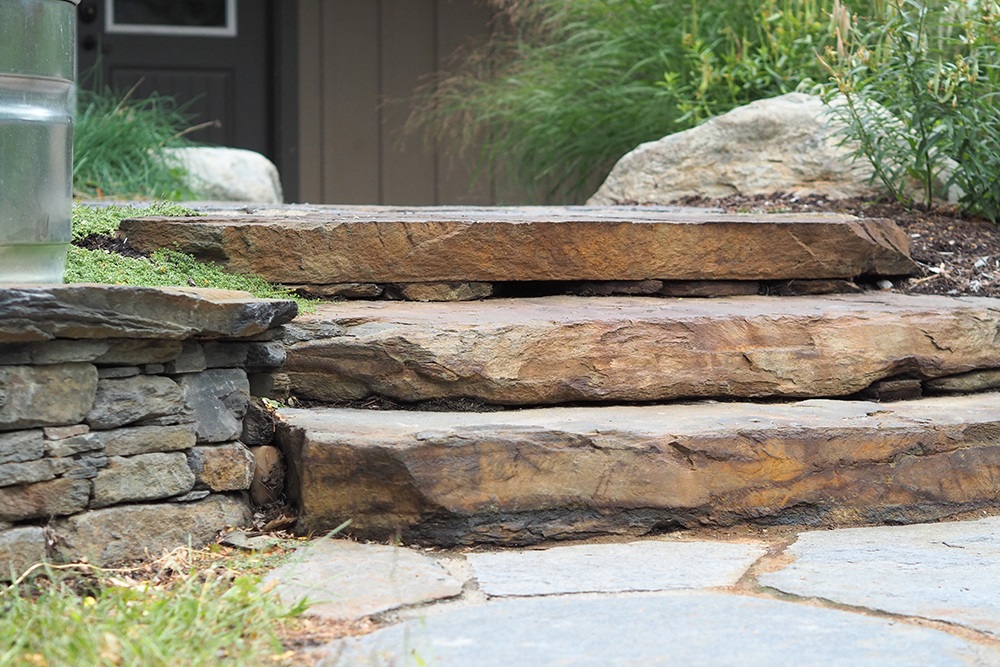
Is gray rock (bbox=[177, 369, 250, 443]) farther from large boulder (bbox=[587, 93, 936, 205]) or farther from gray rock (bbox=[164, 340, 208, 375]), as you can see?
large boulder (bbox=[587, 93, 936, 205])

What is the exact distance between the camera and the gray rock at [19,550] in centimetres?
188

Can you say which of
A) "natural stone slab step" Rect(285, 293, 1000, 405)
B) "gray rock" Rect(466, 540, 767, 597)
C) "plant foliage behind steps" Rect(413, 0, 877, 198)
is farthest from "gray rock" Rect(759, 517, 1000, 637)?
"plant foliage behind steps" Rect(413, 0, 877, 198)

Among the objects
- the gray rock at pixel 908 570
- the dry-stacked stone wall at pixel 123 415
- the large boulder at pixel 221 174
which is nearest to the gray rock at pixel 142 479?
the dry-stacked stone wall at pixel 123 415

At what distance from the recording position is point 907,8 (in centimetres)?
471

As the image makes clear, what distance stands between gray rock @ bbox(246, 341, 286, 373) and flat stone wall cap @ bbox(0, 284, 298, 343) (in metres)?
0.06

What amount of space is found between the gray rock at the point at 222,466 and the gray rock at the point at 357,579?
20cm

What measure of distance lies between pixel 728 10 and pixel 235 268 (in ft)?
11.4

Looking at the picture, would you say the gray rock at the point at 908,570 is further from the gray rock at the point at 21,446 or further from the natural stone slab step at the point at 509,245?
the gray rock at the point at 21,446

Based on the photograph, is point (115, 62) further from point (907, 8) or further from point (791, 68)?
point (907, 8)

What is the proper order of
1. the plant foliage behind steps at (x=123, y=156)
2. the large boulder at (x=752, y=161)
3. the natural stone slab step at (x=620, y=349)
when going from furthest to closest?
the plant foliage behind steps at (x=123, y=156) < the large boulder at (x=752, y=161) < the natural stone slab step at (x=620, y=349)

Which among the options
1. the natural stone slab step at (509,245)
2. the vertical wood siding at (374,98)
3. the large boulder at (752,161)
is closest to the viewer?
the natural stone slab step at (509,245)

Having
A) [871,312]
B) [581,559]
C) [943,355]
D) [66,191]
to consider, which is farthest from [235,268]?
[943,355]

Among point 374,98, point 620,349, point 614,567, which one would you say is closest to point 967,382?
point 620,349

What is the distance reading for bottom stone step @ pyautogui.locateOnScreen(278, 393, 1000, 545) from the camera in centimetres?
211
